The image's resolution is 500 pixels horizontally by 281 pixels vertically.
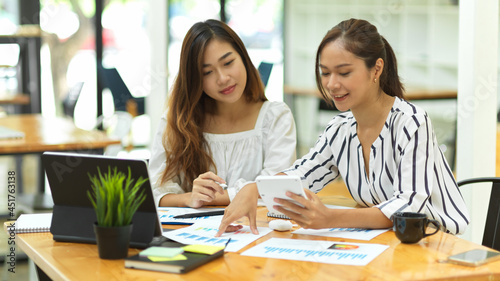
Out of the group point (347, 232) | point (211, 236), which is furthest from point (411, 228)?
point (211, 236)

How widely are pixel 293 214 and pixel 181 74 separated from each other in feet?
2.98

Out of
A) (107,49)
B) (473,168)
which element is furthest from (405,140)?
(107,49)

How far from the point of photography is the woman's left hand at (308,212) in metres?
1.73

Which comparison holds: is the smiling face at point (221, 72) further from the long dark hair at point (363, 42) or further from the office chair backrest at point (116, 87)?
the office chair backrest at point (116, 87)

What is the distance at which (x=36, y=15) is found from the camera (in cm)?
652

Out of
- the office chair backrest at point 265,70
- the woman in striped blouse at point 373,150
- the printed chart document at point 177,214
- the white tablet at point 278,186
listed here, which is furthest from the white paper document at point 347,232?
the office chair backrest at point 265,70

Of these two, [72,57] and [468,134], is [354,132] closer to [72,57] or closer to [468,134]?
[468,134]

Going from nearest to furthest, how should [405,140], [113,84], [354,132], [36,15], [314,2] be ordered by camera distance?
[405,140] → [354,132] → [113,84] → [36,15] → [314,2]

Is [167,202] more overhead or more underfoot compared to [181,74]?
more underfoot

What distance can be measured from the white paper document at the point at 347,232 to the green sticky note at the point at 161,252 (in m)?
0.40

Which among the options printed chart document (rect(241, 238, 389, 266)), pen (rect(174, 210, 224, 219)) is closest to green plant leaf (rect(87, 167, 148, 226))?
printed chart document (rect(241, 238, 389, 266))

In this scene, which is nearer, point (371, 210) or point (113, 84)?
point (371, 210)

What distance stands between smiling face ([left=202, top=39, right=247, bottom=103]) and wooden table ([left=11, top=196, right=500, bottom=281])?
2.68 ft

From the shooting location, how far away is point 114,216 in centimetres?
158
